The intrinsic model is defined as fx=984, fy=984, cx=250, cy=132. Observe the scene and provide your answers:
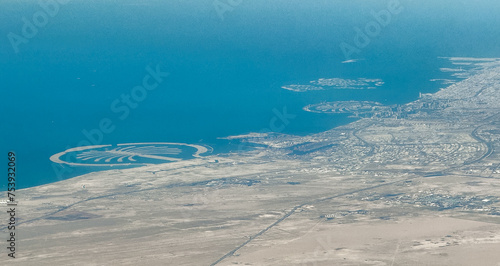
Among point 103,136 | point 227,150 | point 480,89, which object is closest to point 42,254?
point 227,150

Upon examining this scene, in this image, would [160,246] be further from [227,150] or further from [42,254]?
[227,150]

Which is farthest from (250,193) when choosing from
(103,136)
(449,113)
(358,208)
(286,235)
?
(449,113)

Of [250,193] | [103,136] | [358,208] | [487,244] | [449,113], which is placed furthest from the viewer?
[449,113]

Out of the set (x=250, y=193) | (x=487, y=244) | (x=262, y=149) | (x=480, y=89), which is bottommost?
(x=487, y=244)

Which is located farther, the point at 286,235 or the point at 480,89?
the point at 480,89

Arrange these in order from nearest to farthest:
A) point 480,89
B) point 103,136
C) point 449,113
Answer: point 103,136 < point 449,113 < point 480,89

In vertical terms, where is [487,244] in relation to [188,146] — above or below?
below
